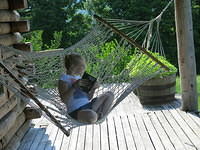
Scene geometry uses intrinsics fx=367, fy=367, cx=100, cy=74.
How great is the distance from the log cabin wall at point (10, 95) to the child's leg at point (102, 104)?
741 millimetres

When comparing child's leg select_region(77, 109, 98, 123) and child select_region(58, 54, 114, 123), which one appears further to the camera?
child select_region(58, 54, 114, 123)

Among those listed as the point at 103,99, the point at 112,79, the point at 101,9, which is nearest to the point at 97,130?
the point at 112,79

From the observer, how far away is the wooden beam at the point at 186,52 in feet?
12.1

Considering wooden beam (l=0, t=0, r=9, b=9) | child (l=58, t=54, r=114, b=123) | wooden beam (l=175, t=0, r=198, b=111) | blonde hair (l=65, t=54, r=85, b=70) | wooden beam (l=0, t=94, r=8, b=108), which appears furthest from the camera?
wooden beam (l=175, t=0, r=198, b=111)

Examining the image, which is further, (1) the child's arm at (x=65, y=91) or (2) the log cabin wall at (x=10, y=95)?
(2) the log cabin wall at (x=10, y=95)

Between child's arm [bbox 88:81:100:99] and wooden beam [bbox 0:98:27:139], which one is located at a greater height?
child's arm [bbox 88:81:100:99]

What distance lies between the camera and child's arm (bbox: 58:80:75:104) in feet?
8.52

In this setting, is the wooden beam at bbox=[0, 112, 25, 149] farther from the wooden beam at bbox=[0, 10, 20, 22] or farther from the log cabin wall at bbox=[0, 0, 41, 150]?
the wooden beam at bbox=[0, 10, 20, 22]

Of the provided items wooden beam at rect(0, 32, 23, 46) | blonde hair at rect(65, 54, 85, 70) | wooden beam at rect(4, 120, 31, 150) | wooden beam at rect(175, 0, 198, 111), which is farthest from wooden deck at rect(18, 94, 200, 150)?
wooden beam at rect(0, 32, 23, 46)

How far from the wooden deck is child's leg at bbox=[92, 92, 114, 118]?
499 millimetres

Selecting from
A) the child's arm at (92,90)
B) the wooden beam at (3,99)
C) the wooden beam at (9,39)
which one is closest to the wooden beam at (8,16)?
the wooden beam at (9,39)

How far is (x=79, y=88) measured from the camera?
2650 millimetres

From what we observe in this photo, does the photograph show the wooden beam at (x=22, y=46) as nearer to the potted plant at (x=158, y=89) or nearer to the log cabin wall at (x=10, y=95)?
the log cabin wall at (x=10, y=95)

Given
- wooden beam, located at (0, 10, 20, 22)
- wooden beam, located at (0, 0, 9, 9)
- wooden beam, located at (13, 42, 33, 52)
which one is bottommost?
wooden beam, located at (13, 42, 33, 52)
